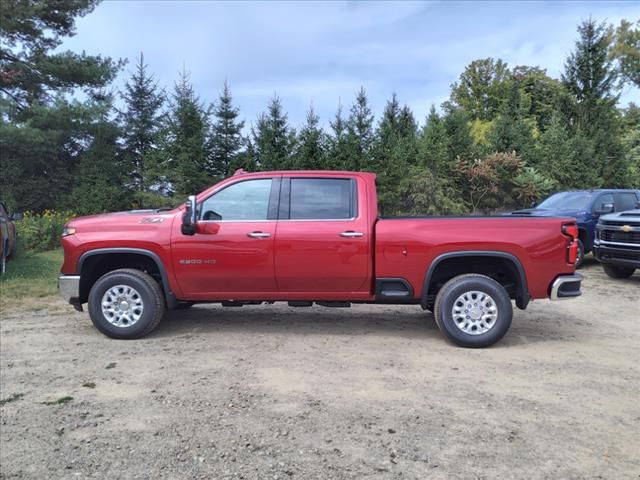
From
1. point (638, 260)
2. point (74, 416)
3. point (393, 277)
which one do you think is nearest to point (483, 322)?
point (393, 277)

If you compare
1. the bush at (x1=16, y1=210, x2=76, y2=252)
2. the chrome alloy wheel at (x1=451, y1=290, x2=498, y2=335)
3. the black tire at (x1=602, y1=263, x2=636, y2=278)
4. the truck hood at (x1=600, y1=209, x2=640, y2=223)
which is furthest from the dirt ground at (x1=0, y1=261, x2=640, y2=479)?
the bush at (x1=16, y1=210, x2=76, y2=252)

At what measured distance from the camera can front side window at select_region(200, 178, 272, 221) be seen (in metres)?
5.66

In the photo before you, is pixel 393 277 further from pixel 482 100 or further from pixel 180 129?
pixel 482 100

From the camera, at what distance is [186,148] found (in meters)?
15.4

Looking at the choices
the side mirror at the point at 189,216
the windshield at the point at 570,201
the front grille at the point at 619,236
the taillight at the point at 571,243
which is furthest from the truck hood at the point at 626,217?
the side mirror at the point at 189,216

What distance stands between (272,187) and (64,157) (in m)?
15.6

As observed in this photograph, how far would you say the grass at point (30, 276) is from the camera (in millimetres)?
8211

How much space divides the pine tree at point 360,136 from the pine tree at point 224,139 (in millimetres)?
3630

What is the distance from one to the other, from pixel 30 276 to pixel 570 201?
38.3ft

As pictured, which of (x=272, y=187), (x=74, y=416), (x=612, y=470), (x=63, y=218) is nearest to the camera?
(x=612, y=470)

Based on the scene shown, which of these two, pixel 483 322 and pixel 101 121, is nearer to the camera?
pixel 483 322

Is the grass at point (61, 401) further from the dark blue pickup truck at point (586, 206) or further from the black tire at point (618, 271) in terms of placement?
the black tire at point (618, 271)

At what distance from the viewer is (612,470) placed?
2.99 meters

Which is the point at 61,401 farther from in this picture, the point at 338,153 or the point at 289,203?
the point at 338,153
